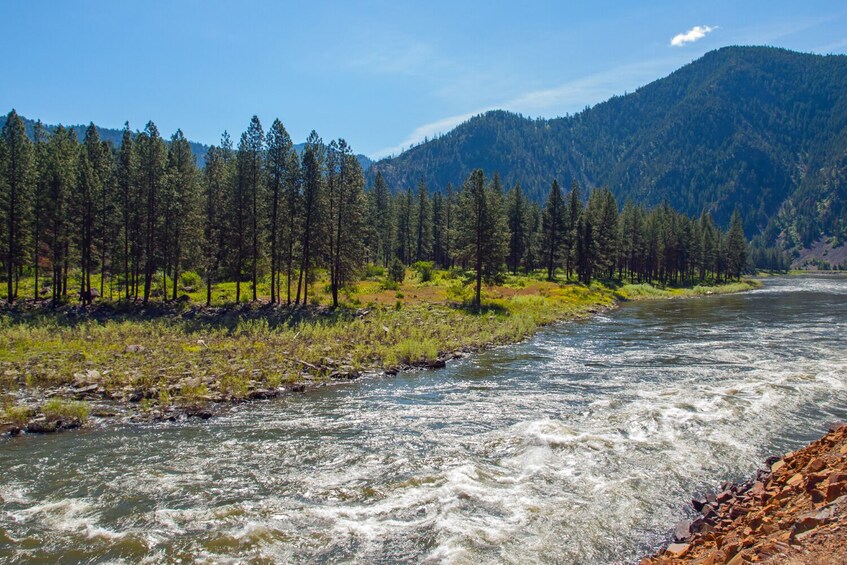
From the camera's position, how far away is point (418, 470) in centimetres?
1320

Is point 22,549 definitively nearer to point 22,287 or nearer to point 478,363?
point 478,363

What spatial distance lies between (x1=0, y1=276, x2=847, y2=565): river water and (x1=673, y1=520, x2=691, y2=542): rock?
1.00 feet

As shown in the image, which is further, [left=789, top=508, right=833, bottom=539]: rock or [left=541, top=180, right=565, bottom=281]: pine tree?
[left=541, top=180, right=565, bottom=281]: pine tree

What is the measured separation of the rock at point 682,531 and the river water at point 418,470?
306mm

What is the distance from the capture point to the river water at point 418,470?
32.7 feet

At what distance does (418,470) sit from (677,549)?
6233mm

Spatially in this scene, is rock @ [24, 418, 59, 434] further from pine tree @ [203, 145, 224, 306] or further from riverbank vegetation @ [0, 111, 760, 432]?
pine tree @ [203, 145, 224, 306]

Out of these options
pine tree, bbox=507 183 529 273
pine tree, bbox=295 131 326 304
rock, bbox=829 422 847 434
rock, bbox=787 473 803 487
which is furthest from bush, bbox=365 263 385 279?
rock, bbox=787 473 803 487

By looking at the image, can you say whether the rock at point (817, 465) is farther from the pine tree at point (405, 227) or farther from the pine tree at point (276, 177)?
the pine tree at point (405, 227)

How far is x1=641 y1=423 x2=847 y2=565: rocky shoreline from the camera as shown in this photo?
684 centimetres

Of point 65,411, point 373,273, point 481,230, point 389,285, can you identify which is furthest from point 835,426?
point 373,273

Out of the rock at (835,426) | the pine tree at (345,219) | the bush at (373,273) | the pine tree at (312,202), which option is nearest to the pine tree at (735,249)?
the bush at (373,273)

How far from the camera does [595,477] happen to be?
500 inches

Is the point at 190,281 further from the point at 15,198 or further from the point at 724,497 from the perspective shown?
the point at 724,497
